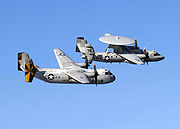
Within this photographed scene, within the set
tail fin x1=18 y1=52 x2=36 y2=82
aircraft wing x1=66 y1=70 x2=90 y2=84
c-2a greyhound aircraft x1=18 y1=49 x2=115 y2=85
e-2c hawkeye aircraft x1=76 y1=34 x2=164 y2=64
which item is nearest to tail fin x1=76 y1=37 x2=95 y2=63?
e-2c hawkeye aircraft x1=76 y1=34 x2=164 y2=64

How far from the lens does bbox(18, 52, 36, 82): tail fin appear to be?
120m

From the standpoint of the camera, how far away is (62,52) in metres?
135

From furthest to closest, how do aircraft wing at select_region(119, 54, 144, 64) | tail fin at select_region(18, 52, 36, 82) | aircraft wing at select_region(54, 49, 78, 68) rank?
1. aircraft wing at select_region(119, 54, 144, 64)
2. aircraft wing at select_region(54, 49, 78, 68)
3. tail fin at select_region(18, 52, 36, 82)

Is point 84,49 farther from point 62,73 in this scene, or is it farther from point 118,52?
point 62,73

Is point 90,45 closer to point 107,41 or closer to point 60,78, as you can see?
point 107,41

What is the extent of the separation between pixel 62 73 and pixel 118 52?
2141 centimetres

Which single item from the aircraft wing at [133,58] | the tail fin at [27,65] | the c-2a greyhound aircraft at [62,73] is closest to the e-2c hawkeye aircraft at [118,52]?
the aircraft wing at [133,58]

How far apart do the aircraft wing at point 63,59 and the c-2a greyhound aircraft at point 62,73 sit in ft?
8.54

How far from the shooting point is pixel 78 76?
117938mm

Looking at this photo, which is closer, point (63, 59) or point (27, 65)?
point (27, 65)

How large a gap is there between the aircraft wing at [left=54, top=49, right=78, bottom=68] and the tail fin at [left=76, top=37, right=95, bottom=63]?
201 inches

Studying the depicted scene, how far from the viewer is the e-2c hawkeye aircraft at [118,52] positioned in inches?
5241

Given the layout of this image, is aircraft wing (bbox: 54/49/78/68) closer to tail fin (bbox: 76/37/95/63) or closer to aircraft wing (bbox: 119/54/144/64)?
tail fin (bbox: 76/37/95/63)

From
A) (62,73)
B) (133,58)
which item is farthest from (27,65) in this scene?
(133,58)
